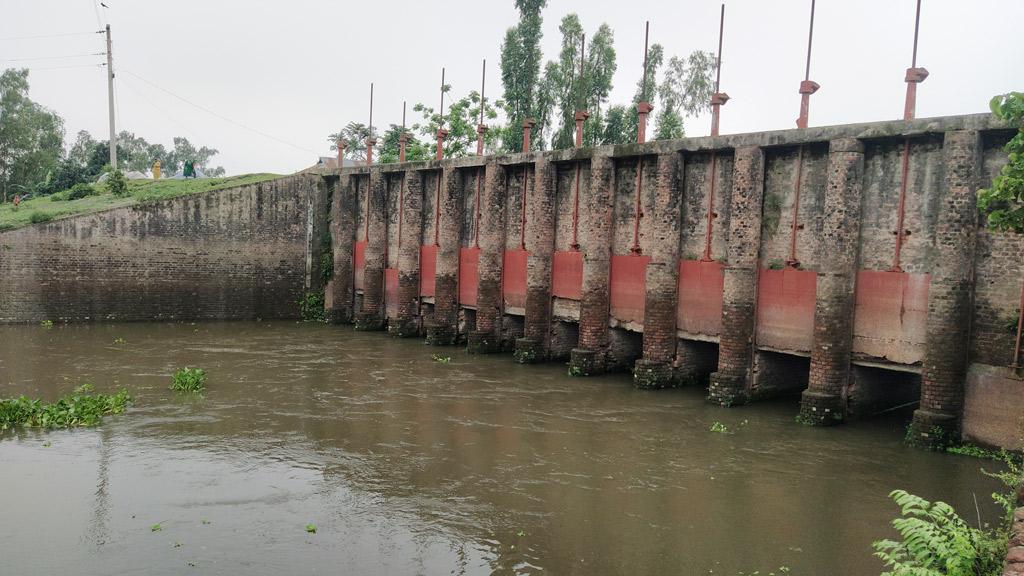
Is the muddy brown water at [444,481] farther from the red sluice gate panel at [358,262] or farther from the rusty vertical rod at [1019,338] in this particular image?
the red sluice gate panel at [358,262]

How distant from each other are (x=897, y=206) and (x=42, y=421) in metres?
13.7

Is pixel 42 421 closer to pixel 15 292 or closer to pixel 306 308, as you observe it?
pixel 15 292

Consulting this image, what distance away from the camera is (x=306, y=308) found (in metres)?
25.2

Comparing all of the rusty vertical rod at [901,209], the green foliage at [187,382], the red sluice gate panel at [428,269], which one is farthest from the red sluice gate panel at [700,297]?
the green foliage at [187,382]

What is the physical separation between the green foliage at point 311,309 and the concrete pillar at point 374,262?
2.49m

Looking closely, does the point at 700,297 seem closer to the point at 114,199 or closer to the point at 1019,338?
the point at 1019,338

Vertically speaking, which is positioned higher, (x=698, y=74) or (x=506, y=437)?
(x=698, y=74)

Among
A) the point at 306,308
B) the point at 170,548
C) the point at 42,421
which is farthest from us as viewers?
the point at 306,308

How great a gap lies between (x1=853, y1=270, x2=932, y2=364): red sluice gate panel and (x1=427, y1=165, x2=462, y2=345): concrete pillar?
10965mm

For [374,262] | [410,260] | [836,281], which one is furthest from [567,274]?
[374,262]

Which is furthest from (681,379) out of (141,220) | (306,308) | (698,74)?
(698,74)

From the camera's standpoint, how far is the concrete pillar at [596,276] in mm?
16109

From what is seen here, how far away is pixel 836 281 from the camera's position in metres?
12.0

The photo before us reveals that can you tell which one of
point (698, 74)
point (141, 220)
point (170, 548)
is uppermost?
point (698, 74)
